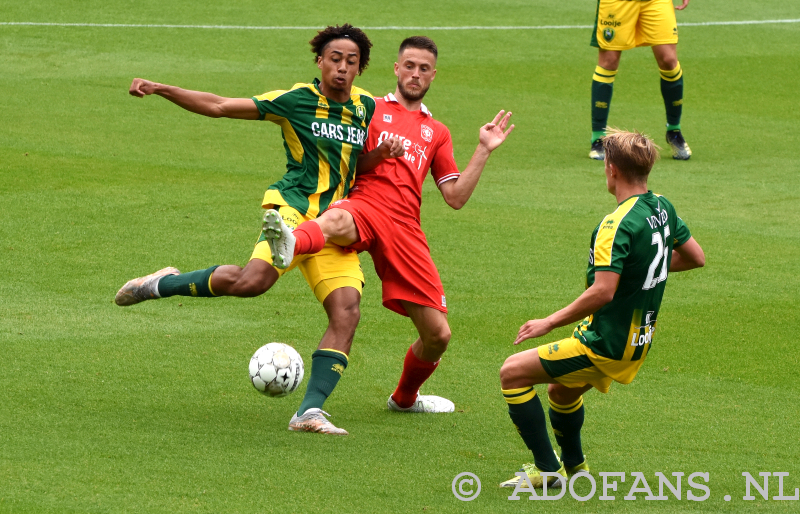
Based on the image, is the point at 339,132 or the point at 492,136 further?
the point at 339,132

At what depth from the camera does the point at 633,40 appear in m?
12.2

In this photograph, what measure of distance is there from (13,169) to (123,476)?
24.1ft

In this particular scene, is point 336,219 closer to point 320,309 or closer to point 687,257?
point 687,257

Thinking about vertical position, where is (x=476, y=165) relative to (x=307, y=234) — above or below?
above

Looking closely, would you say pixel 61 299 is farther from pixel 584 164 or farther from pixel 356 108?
pixel 584 164

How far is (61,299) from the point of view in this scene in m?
7.79

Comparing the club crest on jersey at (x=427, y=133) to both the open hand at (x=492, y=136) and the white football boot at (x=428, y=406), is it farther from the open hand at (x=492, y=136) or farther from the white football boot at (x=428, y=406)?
the white football boot at (x=428, y=406)

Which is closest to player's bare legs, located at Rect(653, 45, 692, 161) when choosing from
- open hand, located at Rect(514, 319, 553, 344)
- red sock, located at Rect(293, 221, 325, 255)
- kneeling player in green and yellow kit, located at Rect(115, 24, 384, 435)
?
kneeling player in green and yellow kit, located at Rect(115, 24, 384, 435)

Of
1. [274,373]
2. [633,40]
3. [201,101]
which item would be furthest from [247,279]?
[633,40]

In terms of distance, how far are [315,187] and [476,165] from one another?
96cm

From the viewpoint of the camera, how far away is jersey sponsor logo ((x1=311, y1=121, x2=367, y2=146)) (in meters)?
6.19

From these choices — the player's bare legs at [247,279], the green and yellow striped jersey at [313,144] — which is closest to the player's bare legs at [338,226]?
the green and yellow striped jersey at [313,144]

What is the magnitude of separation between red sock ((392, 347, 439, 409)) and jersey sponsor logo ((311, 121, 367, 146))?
1.32 metres

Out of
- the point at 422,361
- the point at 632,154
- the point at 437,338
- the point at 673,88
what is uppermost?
the point at 673,88
